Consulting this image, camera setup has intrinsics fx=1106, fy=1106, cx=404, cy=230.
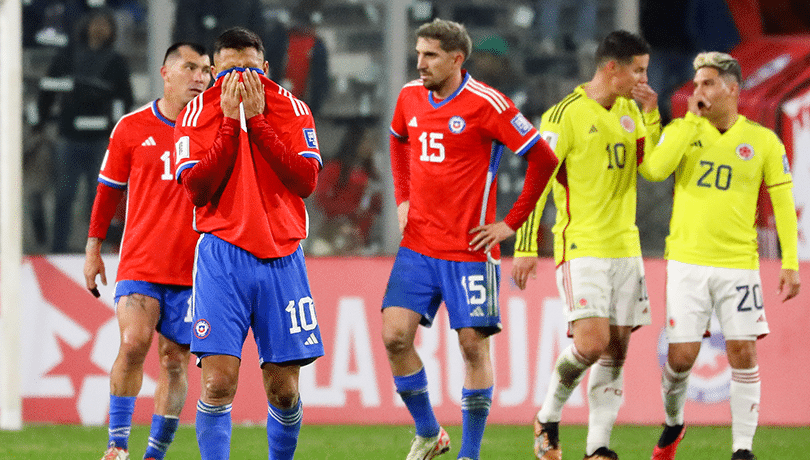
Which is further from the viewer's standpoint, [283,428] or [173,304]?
[173,304]

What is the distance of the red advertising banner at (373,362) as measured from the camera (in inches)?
270

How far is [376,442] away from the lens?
6.27m

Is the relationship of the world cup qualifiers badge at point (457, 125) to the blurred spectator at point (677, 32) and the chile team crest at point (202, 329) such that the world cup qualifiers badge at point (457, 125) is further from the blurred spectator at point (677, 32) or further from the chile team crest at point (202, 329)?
the blurred spectator at point (677, 32)

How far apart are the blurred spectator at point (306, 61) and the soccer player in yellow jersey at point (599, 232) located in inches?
160

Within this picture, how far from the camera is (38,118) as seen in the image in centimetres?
866

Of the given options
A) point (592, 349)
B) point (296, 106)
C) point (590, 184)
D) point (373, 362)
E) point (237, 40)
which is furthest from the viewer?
point (373, 362)

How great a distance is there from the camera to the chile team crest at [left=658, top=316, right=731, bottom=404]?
696 centimetres

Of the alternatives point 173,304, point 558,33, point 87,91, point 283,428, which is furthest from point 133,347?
point 558,33

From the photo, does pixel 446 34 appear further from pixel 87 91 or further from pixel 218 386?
pixel 87 91

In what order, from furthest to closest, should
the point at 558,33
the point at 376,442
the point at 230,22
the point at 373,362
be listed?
1. the point at 558,33
2. the point at 230,22
3. the point at 373,362
4. the point at 376,442

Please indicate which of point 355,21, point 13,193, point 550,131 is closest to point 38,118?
point 13,193

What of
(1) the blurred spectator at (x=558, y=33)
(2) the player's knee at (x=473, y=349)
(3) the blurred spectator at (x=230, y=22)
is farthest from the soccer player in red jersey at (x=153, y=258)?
(1) the blurred spectator at (x=558, y=33)

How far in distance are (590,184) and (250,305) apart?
1.92 meters

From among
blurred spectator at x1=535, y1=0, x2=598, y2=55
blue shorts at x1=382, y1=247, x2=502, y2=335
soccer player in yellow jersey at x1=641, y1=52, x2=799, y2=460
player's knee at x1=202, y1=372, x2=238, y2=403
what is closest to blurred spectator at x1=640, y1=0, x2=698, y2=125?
blurred spectator at x1=535, y1=0, x2=598, y2=55
